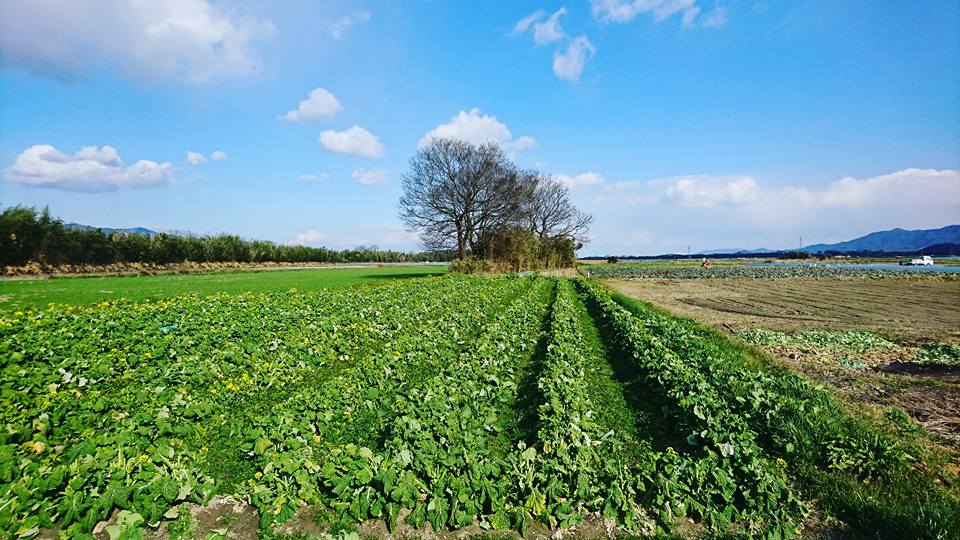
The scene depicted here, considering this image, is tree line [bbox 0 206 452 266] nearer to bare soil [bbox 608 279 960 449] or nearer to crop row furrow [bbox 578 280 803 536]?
bare soil [bbox 608 279 960 449]

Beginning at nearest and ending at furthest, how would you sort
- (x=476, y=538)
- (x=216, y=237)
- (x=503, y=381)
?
1. (x=476, y=538)
2. (x=503, y=381)
3. (x=216, y=237)

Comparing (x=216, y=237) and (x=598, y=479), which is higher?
(x=216, y=237)

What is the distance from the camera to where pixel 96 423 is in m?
6.29

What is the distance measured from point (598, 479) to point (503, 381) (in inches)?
146

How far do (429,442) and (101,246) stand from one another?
5268 cm

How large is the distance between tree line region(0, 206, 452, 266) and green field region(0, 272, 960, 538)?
116 feet

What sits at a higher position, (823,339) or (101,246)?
(101,246)

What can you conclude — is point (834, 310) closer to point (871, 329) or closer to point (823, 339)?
point (871, 329)

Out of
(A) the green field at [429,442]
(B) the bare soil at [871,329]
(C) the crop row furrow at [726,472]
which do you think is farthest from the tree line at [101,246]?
(C) the crop row furrow at [726,472]

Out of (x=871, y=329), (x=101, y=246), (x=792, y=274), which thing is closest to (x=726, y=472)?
(x=871, y=329)

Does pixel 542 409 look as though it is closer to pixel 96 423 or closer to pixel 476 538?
pixel 476 538

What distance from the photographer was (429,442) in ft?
17.4

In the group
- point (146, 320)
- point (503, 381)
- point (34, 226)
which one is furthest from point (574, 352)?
point (34, 226)

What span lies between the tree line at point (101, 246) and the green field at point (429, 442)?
3544 cm
